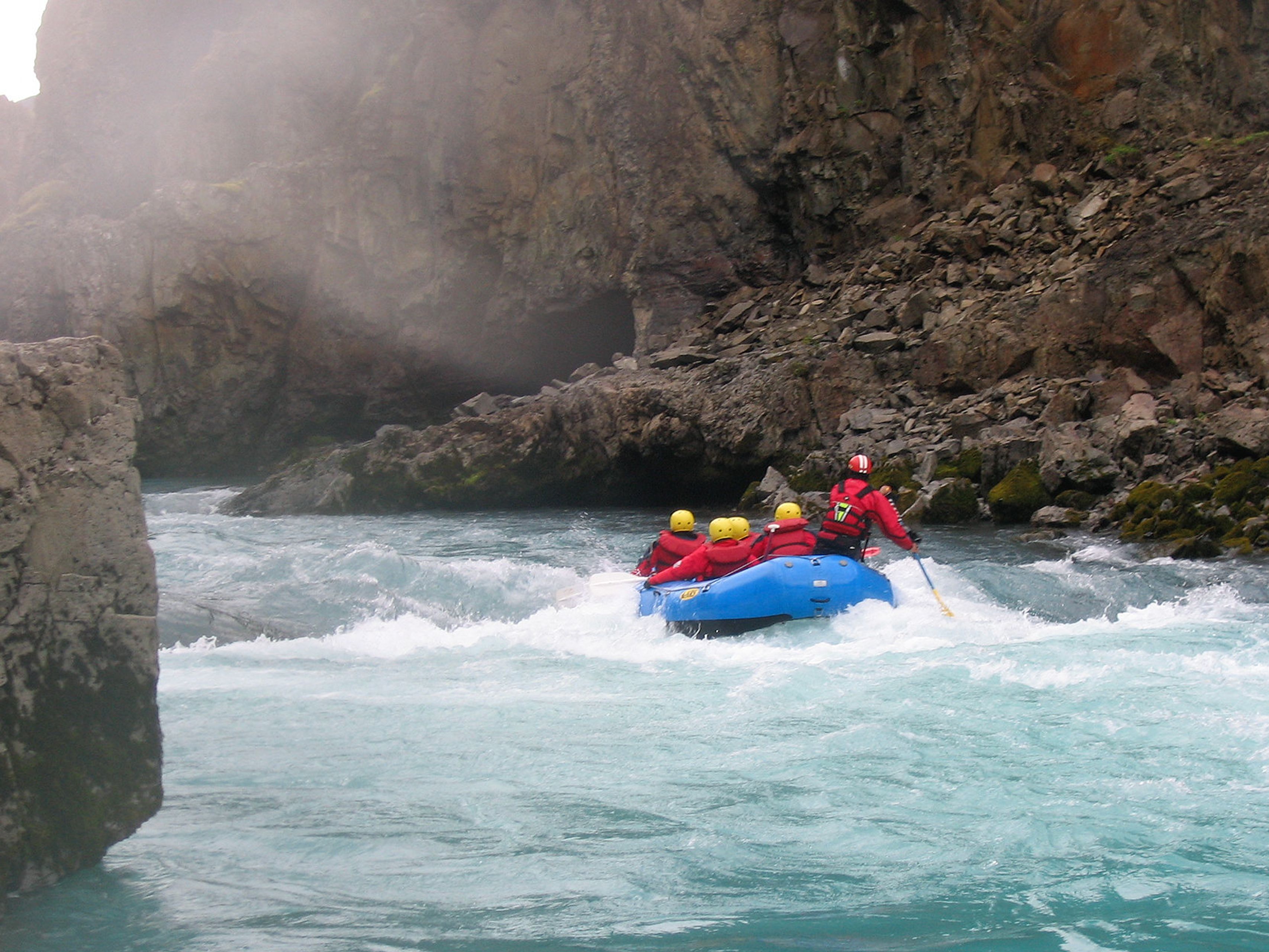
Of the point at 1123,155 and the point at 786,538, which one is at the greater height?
the point at 1123,155

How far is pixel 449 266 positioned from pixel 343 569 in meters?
19.0

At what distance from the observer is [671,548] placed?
11.0 meters

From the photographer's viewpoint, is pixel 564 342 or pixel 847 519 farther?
pixel 564 342

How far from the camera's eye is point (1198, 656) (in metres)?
7.58

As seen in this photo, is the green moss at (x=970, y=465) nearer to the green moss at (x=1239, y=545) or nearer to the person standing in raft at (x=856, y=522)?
the green moss at (x=1239, y=545)

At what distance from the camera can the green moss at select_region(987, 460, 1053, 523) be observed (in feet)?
49.3

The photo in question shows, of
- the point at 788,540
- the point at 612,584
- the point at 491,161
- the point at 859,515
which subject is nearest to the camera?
the point at 788,540

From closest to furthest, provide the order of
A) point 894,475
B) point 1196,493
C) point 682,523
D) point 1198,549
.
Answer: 1. point 682,523
2. point 1198,549
3. point 1196,493
4. point 894,475

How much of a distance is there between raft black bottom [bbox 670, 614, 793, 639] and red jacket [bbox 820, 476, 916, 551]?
1262 mm

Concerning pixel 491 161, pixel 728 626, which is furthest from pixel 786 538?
pixel 491 161

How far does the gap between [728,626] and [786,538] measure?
3.93 feet

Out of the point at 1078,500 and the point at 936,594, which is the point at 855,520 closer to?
the point at 936,594

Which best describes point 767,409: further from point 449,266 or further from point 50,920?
point 50,920

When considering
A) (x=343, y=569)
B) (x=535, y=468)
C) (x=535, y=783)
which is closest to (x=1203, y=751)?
(x=535, y=783)
